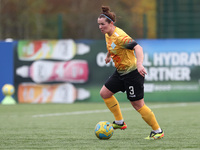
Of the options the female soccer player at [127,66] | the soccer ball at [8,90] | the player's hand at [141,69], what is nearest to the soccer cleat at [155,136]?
the female soccer player at [127,66]

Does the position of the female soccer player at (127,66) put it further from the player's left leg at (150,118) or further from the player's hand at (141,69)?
the player's hand at (141,69)

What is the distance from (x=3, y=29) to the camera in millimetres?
24766

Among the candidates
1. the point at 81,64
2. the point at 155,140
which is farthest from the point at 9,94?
the point at 155,140

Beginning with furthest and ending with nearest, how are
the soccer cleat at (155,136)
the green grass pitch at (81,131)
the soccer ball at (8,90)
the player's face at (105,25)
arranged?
the soccer ball at (8,90), the player's face at (105,25), the soccer cleat at (155,136), the green grass pitch at (81,131)

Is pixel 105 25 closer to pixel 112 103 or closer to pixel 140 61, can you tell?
pixel 140 61

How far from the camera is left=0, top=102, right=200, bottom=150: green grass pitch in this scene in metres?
7.00

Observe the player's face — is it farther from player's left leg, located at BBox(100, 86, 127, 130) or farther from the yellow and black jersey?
player's left leg, located at BBox(100, 86, 127, 130)

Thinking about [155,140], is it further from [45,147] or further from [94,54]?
[94,54]

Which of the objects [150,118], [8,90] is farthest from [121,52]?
[8,90]

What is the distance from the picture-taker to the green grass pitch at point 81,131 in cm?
700

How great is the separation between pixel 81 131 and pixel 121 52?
70.7 inches

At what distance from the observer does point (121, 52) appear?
773 cm

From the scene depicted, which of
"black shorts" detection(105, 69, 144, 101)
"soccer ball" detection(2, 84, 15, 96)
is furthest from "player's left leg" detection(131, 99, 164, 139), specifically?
"soccer ball" detection(2, 84, 15, 96)

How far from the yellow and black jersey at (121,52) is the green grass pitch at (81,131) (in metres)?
1.02
